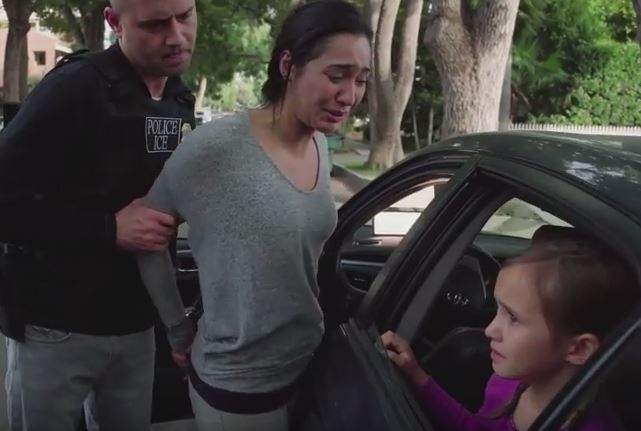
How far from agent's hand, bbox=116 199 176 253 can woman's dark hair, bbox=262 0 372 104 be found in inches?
14.4

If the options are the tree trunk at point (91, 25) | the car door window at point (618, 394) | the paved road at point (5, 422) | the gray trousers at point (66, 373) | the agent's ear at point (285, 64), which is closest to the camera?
the car door window at point (618, 394)

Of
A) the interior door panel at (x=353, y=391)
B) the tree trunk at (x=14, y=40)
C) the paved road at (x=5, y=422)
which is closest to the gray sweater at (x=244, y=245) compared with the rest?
the interior door panel at (x=353, y=391)

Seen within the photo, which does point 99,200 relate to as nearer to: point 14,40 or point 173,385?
point 173,385

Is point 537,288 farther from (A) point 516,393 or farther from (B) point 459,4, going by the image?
(B) point 459,4

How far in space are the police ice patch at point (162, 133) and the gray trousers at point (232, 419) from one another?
648 mm

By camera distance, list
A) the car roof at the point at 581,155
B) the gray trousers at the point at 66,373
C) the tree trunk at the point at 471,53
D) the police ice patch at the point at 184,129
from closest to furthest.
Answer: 1. the car roof at the point at 581,155
2. the gray trousers at the point at 66,373
3. the police ice patch at the point at 184,129
4. the tree trunk at the point at 471,53

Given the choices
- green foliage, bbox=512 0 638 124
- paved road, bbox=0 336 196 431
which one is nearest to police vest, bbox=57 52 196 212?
paved road, bbox=0 336 196 431

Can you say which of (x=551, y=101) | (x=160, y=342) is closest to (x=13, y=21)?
(x=551, y=101)

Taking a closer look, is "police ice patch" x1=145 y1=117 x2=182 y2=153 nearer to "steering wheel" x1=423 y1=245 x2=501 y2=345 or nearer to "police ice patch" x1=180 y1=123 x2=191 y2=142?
"police ice patch" x1=180 y1=123 x2=191 y2=142

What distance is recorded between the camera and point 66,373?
2.15m

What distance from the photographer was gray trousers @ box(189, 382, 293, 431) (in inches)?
72.6

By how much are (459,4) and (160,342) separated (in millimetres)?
7009

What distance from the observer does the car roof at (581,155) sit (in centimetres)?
140

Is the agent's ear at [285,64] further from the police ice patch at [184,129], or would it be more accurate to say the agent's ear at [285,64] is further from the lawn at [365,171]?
the lawn at [365,171]
